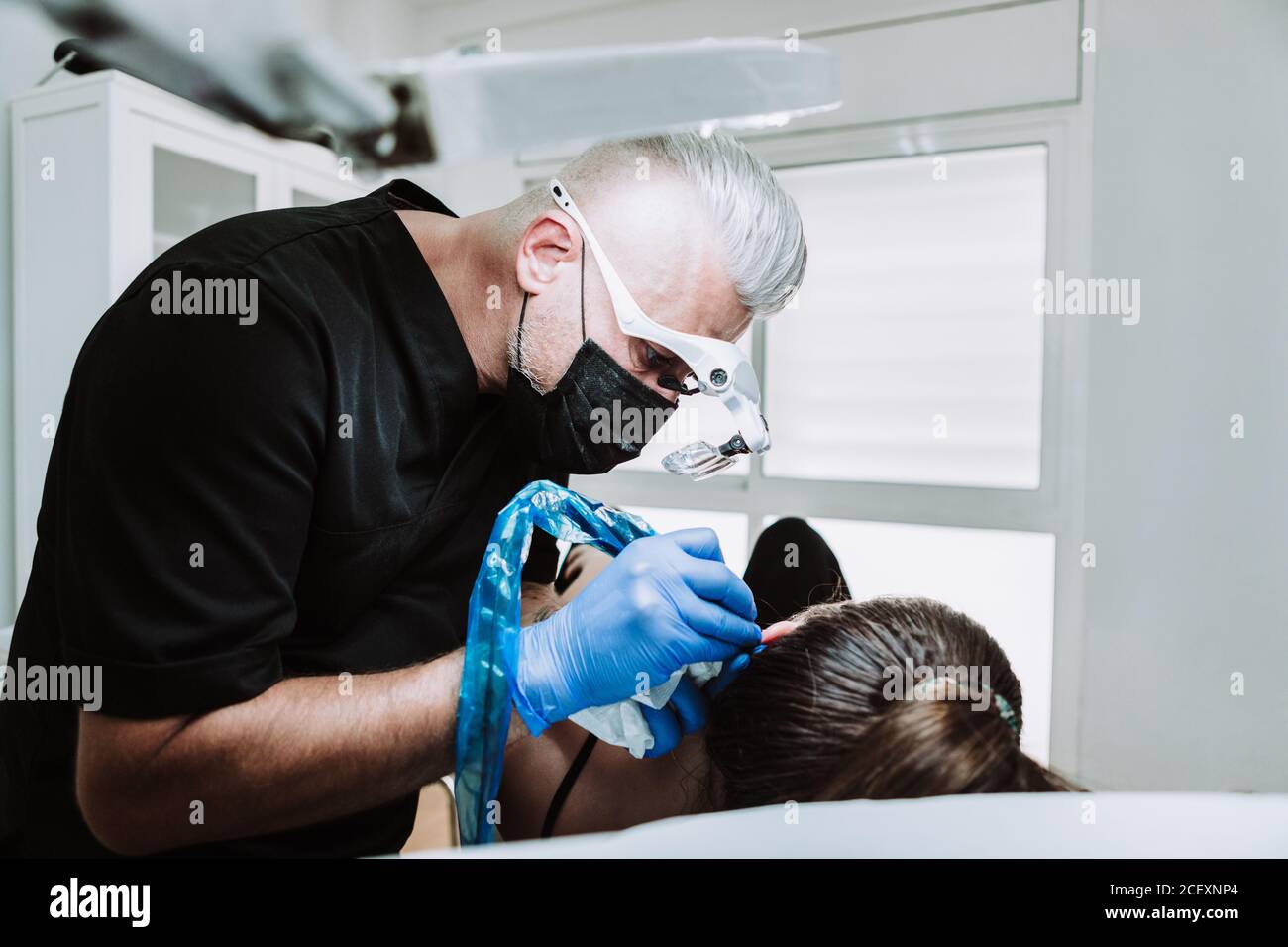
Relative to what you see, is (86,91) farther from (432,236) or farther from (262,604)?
(262,604)

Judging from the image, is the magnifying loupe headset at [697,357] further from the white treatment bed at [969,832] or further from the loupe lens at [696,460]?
the white treatment bed at [969,832]

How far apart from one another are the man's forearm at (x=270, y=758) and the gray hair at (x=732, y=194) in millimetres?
612

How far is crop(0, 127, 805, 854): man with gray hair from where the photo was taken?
0.71 meters

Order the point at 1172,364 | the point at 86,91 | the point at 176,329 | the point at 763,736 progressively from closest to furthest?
the point at 176,329 → the point at 763,736 → the point at 86,91 → the point at 1172,364

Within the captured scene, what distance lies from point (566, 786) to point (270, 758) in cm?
41

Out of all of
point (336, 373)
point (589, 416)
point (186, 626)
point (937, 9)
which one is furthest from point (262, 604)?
point (937, 9)

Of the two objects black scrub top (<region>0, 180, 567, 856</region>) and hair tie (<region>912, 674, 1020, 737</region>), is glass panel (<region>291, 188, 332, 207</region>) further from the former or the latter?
hair tie (<region>912, 674, 1020, 737</region>)

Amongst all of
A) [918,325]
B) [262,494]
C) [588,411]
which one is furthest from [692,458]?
[918,325]

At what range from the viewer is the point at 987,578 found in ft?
7.67

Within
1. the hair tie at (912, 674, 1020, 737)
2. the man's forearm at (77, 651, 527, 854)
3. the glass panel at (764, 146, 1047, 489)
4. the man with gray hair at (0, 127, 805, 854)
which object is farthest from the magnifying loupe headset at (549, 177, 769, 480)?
the glass panel at (764, 146, 1047, 489)

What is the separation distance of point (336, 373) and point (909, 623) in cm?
70

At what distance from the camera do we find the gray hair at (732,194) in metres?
1.00

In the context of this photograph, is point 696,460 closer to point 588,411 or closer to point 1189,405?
point 588,411

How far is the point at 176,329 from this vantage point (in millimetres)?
732
